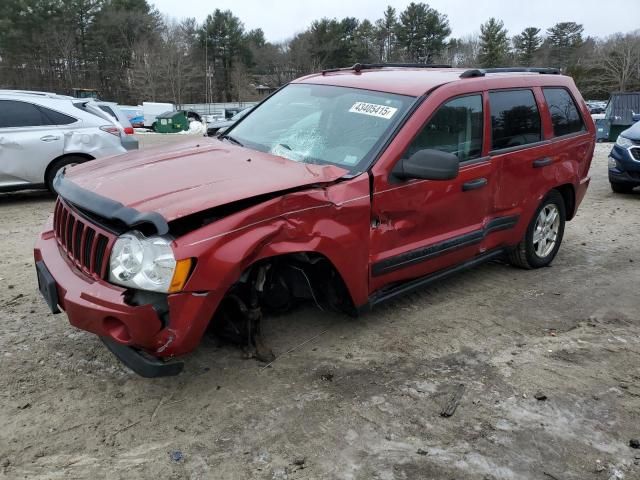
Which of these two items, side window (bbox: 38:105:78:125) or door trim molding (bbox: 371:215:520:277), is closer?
door trim molding (bbox: 371:215:520:277)

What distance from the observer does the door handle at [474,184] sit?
4.10m

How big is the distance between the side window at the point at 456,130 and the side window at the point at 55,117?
6.29 metres

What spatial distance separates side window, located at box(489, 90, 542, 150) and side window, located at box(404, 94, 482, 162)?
0.20 meters

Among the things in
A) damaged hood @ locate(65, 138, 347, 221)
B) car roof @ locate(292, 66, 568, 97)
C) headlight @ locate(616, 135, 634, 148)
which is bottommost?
headlight @ locate(616, 135, 634, 148)

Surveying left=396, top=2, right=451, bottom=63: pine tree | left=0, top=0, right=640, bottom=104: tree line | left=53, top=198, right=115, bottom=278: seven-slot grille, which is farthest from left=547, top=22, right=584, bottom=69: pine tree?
left=53, top=198, right=115, bottom=278: seven-slot grille

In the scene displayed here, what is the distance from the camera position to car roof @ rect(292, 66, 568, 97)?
157 inches

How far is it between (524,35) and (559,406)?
274ft

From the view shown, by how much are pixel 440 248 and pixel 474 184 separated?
568 mm

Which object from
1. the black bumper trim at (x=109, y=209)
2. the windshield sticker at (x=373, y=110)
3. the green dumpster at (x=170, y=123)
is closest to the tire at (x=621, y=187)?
the windshield sticker at (x=373, y=110)

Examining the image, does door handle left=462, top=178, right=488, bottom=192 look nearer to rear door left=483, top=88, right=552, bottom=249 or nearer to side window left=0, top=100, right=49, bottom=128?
rear door left=483, top=88, right=552, bottom=249

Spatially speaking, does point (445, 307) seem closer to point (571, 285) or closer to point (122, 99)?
point (571, 285)

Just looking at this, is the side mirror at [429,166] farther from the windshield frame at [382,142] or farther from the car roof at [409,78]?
the car roof at [409,78]

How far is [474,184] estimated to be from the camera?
4.17 metres

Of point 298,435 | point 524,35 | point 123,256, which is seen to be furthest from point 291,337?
point 524,35
